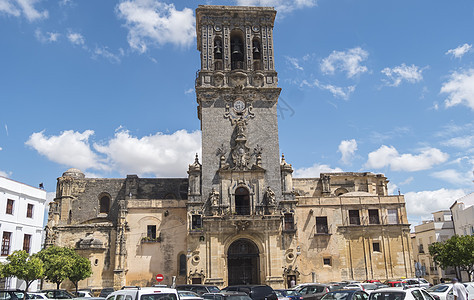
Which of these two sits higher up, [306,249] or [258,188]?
[258,188]

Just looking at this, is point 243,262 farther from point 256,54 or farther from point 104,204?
point 256,54

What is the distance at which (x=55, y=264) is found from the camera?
1155 inches

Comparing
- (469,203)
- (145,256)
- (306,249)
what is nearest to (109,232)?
(145,256)

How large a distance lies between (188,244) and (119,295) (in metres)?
23.4

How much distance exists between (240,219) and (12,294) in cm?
1962

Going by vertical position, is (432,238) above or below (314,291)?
above

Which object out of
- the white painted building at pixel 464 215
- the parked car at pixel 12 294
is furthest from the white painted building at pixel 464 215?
the parked car at pixel 12 294

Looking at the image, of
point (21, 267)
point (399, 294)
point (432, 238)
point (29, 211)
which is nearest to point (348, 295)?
point (399, 294)

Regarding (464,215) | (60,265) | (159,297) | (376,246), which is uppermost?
(464,215)

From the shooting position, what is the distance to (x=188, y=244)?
117 ft

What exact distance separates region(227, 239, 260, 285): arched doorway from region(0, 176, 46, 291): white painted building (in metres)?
14.9

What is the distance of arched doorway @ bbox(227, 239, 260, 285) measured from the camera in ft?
119

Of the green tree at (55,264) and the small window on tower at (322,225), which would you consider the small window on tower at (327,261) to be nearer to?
the small window on tower at (322,225)

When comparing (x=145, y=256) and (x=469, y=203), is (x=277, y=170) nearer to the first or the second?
(x=145, y=256)
